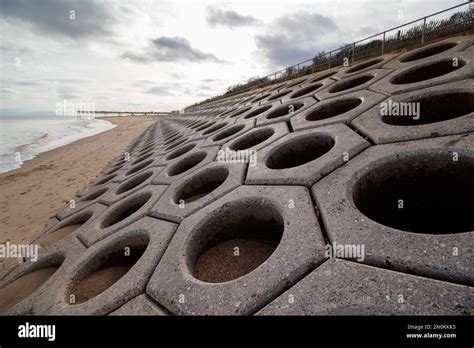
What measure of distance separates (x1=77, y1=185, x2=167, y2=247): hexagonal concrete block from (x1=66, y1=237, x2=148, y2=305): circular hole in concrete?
35 cm

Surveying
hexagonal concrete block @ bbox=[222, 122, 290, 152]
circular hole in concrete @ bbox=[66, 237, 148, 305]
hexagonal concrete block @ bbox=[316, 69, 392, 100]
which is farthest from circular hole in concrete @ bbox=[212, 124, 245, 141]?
circular hole in concrete @ bbox=[66, 237, 148, 305]

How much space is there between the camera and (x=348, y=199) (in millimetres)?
2000

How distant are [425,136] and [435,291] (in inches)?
69.3

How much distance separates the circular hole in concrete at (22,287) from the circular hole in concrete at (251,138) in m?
3.37

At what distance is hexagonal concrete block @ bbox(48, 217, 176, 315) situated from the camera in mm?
1909

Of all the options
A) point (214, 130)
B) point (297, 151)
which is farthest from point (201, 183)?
point (214, 130)

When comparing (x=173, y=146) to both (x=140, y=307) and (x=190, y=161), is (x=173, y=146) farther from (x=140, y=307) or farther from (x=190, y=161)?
(x=140, y=307)

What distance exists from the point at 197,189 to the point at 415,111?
11.1 ft

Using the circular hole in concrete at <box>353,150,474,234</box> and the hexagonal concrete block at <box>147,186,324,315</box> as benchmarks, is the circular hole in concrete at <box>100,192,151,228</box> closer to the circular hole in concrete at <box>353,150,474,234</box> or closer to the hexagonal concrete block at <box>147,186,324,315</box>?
the hexagonal concrete block at <box>147,186,324,315</box>

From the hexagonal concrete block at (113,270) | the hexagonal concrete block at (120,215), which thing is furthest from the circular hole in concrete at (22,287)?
the hexagonal concrete block at (113,270)

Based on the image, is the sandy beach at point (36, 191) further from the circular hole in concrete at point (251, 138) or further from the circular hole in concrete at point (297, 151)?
the circular hole in concrete at point (297, 151)

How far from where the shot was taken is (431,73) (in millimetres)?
4809
